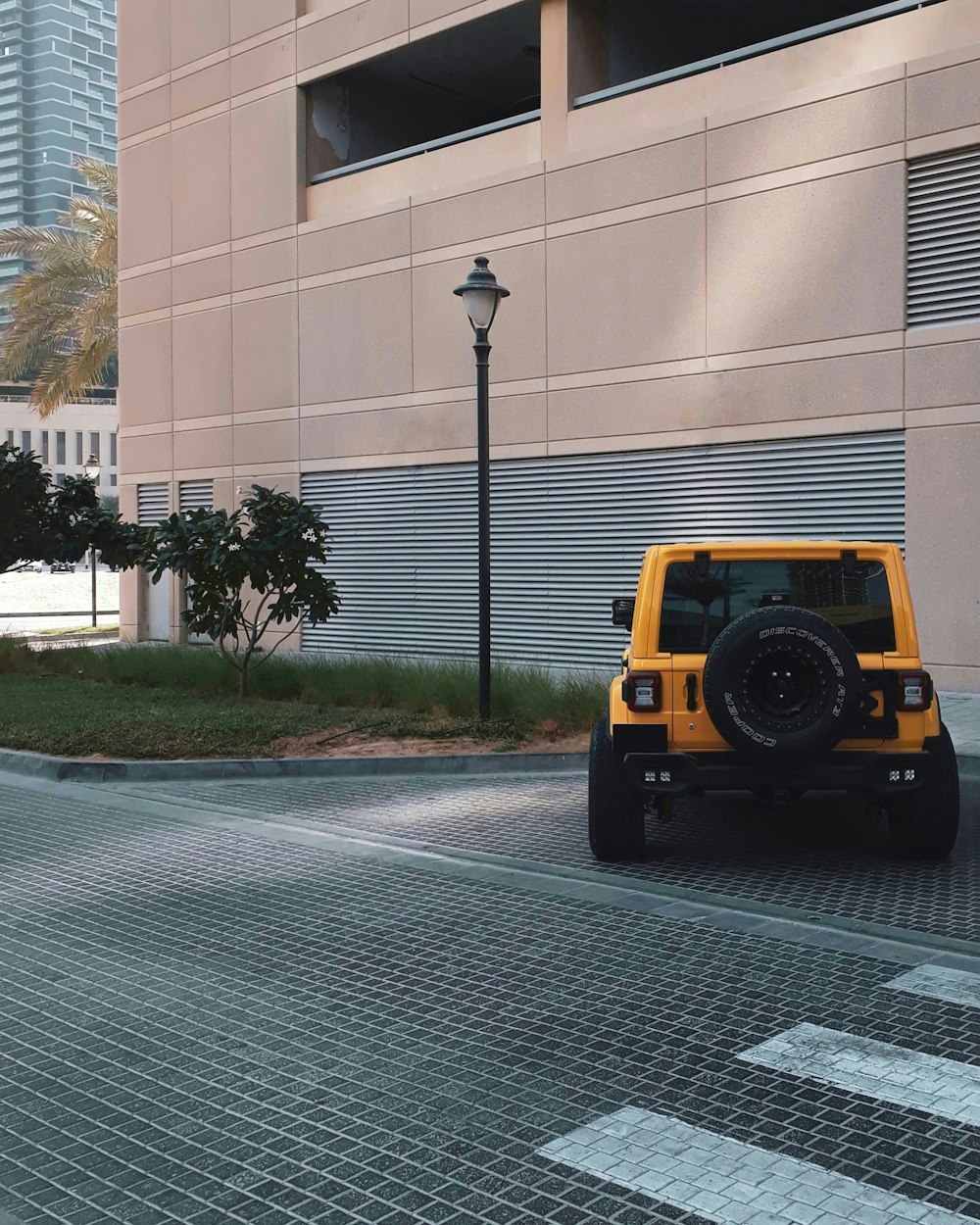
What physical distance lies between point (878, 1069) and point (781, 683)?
3.02m

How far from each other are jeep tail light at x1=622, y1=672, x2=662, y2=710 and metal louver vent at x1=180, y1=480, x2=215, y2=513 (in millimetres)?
19719

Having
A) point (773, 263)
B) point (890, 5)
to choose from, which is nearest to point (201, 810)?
point (773, 263)

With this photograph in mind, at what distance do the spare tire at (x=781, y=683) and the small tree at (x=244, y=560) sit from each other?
31.6ft

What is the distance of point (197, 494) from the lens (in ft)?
88.5

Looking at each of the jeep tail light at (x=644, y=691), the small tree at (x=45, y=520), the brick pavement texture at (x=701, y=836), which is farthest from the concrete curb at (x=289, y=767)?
Answer: the small tree at (x=45, y=520)

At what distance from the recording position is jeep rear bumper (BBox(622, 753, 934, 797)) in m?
7.55

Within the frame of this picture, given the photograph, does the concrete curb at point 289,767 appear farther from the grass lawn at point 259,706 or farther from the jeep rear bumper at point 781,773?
the jeep rear bumper at point 781,773

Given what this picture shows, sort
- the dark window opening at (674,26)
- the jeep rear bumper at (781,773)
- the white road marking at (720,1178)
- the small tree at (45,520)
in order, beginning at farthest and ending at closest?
the small tree at (45,520) < the dark window opening at (674,26) < the jeep rear bumper at (781,773) < the white road marking at (720,1178)

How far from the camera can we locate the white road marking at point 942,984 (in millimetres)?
5453

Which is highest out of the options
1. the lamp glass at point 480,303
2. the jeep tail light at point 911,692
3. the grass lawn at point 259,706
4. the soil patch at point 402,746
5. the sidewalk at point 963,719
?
the lamp glass at point 480,303

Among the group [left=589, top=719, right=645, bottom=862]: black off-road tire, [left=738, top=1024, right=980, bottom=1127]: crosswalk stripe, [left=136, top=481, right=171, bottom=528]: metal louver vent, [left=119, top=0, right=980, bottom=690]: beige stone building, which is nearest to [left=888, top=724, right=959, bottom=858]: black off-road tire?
[left=589, top=719, right=645, bottom=862]: black off-road tire

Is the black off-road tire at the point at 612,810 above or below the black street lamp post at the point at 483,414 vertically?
below

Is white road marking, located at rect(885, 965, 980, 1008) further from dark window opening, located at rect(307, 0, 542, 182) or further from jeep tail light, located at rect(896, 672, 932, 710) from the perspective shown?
dark window opening, located at rect(307, 0, 542, 182)

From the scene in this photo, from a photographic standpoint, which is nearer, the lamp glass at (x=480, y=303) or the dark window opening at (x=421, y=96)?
the lamp glass at (x=480, y=303)
